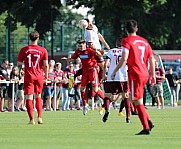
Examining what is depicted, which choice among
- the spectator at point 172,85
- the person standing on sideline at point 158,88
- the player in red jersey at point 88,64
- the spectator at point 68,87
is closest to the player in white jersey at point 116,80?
the player in red jersey at point 88,64

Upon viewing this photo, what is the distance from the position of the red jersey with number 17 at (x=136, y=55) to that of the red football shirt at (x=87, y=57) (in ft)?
28.4

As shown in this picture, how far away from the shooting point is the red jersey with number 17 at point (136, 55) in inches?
637

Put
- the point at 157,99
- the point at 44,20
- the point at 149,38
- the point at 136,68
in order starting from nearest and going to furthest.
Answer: the point at 136,68 → the point at 157,99 → the point at 44,20 → the point at 149,38

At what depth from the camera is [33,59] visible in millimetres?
20078

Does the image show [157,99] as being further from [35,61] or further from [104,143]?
[104,143]

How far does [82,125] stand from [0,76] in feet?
43.2

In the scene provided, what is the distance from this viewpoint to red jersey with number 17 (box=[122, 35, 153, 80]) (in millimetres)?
16188

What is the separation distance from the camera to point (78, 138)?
49.1 ft

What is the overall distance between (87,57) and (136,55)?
354 inches

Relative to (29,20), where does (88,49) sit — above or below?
below

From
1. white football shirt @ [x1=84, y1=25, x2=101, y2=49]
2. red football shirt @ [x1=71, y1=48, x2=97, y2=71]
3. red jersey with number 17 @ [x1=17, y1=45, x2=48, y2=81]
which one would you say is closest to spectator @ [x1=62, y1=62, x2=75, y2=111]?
red football shirt @ [x1=71, y1=48, x2=97, y2=71]

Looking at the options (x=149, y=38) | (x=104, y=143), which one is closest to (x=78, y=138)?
(x=104, y=143)

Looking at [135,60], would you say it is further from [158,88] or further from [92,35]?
[158,88]

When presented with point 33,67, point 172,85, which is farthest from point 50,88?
point 33,67
